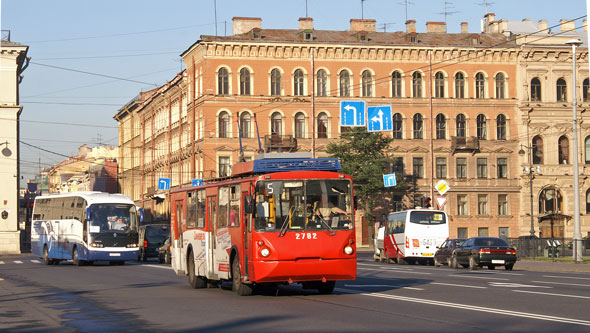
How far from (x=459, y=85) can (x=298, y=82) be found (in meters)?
13.0

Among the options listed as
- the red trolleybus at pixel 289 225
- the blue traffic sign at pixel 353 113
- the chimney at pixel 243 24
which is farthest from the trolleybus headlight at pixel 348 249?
the chimney at pixel 243 24

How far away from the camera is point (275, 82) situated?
7438 cm

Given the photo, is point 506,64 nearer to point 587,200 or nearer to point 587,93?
point 587,93

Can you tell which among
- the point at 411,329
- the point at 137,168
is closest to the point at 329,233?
the point at 411,329

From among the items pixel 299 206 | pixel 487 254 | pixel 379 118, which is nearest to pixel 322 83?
pixel 379 118

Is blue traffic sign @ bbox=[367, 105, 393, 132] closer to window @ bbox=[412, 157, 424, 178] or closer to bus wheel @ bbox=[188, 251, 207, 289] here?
bus wheel @ bbox=[188, 251, 207, 289]

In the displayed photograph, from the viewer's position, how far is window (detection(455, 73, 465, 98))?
3036 inches

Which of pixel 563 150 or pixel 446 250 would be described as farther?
pixel 563 150

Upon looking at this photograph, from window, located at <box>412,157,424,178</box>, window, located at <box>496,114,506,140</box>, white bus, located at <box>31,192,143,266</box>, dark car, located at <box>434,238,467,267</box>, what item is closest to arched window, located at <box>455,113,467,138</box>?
window, located at <box>496,114,506,140</box>

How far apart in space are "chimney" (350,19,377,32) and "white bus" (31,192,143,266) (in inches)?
1630

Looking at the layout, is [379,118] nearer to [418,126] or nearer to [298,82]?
[298,82]

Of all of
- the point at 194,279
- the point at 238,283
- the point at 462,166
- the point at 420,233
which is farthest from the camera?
the point at 462,166

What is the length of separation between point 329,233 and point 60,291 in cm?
750

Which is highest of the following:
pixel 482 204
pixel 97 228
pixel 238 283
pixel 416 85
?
pixel 416 85
